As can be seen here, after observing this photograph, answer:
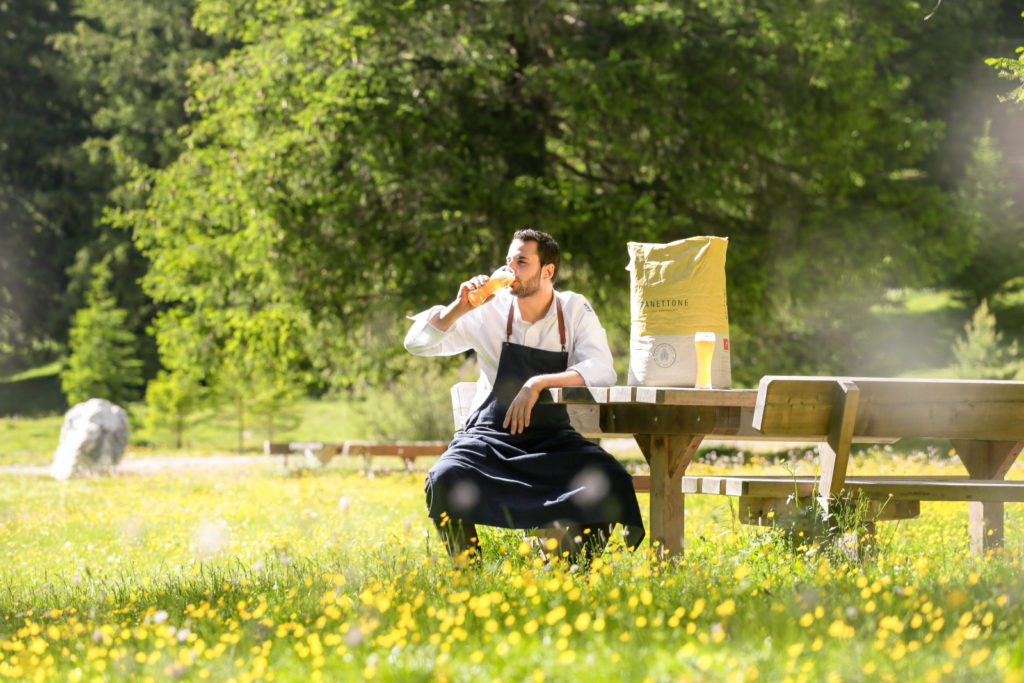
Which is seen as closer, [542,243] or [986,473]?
[542,243]

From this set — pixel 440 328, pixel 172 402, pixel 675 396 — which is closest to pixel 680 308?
pixel 675 396

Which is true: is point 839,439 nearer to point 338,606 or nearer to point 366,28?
point 338,606

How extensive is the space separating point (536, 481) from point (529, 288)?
3.13ft

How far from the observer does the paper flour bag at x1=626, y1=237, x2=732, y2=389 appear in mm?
4828

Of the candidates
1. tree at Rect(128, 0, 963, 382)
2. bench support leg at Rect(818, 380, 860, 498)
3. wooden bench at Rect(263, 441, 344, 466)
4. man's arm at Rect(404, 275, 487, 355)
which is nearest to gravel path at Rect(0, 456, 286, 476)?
tree at Rect(128, 0, 963, 382)

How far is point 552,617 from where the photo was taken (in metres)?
3.35

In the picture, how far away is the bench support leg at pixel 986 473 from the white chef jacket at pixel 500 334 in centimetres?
196

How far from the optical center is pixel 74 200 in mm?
34844

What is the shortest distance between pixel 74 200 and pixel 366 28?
77.6 feet

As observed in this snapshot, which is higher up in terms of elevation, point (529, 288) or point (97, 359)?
point (529, 288)

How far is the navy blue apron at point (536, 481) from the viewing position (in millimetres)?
4965

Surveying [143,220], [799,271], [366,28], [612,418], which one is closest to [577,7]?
[366,28]

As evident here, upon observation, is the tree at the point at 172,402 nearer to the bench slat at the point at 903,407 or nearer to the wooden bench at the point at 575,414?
the wooden bench at the point at 575,414

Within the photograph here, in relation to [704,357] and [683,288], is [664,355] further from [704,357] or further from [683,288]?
[683,288]
